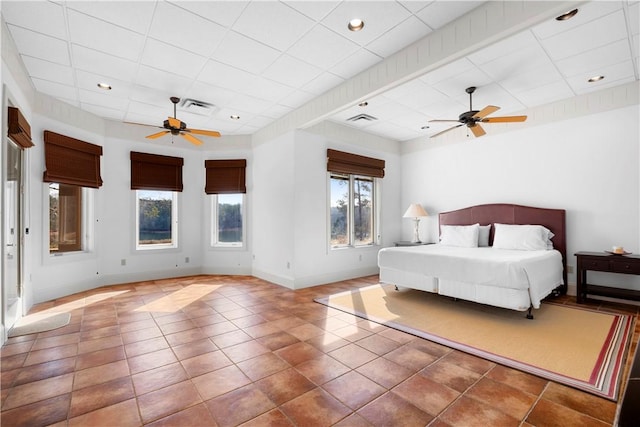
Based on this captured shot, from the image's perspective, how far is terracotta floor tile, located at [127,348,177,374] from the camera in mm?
2471

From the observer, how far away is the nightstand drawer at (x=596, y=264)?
3.95m

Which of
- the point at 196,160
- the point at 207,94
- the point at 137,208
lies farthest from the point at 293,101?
the point at 137,208

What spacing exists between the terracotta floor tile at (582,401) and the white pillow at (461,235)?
323cm

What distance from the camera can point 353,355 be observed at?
266 centimetres

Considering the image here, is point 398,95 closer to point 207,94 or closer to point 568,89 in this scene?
point 568,89

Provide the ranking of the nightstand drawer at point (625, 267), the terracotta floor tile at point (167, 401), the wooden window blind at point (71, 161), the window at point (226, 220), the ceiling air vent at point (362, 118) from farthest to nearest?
the window at point (226, 220)
the ceiling air vent at point (362, 118)
the wooden window blind at point (71, 161)
the nightstand drawer at point (625, 267)
the terracotta floor tile at point (167, 401)

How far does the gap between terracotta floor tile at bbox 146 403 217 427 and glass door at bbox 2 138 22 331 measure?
2398 mm

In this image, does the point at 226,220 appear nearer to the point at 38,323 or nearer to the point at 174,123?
the point at 174,123

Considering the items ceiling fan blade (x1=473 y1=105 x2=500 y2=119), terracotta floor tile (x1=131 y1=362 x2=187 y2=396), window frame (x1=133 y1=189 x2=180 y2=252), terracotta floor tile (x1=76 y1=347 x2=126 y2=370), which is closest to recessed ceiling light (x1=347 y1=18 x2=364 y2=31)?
ceiling fan blade (x1=473 y1=105 x2=500 y2=119)

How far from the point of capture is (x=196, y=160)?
6492 millimetres

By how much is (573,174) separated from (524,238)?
3.92 feet

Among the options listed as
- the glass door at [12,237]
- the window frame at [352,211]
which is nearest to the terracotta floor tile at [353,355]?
the window frame at [352,211]

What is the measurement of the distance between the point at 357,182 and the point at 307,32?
3701mm

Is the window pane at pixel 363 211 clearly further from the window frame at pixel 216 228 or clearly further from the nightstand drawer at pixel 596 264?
the nightstand drawer at pixel 596 264
